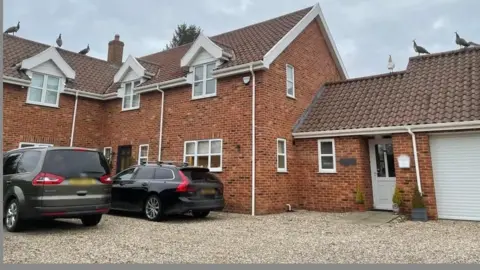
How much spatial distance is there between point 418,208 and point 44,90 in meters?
15.5

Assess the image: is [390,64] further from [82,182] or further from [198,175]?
[82,182]

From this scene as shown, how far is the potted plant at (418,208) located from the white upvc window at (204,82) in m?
7.63

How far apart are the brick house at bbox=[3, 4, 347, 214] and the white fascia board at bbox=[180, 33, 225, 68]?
0.04 m

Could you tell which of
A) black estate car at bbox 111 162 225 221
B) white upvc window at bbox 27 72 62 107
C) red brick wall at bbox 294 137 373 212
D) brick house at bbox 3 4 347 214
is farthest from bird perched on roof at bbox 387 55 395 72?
white upvc window at bbox 27 72 62 107

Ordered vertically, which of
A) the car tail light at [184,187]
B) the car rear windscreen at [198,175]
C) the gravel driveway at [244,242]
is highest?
the car rear windscreen at [198,175]

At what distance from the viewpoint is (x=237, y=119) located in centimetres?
1234

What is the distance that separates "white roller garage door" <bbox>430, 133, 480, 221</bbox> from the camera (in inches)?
396

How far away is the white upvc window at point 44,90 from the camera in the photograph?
1503 centimetres

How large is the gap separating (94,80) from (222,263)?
51.4 ft

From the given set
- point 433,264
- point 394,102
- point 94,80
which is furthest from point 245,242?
point 94,80

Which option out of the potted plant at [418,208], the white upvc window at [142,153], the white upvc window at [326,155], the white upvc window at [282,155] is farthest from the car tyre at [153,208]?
the potted plant at [418,208]

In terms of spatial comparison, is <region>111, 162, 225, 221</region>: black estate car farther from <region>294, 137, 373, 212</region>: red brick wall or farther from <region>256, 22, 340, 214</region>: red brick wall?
<region>294, 137, 373, 212</region>: red brick wall

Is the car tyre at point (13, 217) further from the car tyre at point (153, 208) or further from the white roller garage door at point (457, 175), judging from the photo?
the white roller garage door at point (457, 175)

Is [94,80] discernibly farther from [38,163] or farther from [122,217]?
[38,163]
